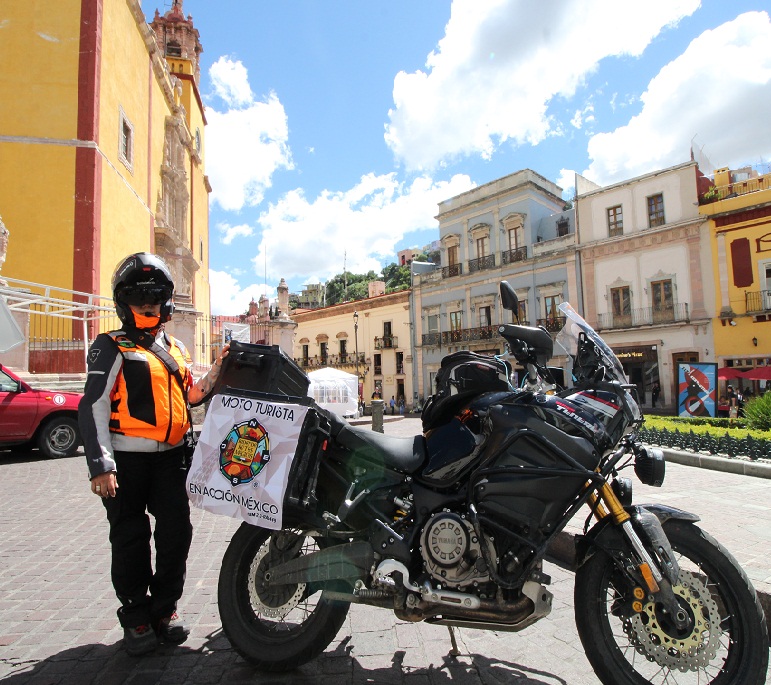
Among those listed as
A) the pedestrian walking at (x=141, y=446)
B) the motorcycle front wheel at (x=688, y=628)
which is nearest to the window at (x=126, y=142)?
the pedestrian walking at (x=141, y=446)

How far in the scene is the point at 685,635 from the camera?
6.56 ft

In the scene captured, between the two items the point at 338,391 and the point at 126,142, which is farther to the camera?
the point at 338,391

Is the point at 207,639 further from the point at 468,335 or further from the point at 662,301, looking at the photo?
the point at 468,335

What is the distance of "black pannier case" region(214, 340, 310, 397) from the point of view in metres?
2.39

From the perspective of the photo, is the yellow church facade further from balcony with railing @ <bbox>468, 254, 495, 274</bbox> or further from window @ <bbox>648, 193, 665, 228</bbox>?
window @ <bbox>648, 193, 665, 228</bbox>

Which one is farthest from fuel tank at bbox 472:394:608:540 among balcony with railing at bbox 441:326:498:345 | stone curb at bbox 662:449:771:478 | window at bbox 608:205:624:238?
balcony with railing at bbox 441:326:498:345

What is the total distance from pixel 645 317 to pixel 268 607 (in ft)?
87.5

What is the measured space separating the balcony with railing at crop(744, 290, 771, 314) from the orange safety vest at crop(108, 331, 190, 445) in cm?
2545

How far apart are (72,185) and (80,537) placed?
13.1 meters

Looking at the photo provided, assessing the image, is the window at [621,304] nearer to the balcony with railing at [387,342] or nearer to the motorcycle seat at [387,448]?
the balcony with railing at [387,342]

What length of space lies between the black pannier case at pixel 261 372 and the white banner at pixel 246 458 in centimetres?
9

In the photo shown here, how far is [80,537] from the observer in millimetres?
4336

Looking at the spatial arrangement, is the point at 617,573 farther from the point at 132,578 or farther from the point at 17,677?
the point at 17,677

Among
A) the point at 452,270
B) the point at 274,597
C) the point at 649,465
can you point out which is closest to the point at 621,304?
the point at 452,270
